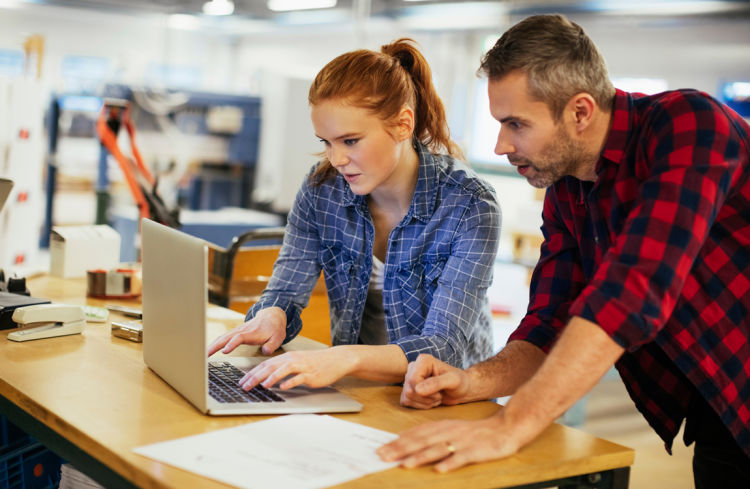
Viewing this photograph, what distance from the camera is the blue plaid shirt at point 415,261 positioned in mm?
1754

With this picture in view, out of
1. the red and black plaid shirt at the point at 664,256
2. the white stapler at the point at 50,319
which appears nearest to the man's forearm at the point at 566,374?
the red and black plaid shirt at the point at 664,256

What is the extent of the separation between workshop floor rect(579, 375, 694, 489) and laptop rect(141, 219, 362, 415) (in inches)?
96.6

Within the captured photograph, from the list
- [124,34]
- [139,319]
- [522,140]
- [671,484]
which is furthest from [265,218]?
[124,34]

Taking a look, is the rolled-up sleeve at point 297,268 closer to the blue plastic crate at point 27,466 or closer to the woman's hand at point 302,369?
the woman's hand at point 302,369

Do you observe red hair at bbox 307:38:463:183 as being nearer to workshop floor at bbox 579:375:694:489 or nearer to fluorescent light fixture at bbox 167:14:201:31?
workshop floor at bbox 579:375:694:489

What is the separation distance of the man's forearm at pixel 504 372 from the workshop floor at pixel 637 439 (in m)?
2.17

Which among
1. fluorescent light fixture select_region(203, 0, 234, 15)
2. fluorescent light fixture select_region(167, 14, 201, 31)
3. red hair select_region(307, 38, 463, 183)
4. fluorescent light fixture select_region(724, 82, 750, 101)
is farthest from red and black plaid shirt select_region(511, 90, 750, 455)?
fluorescent light fixture select_region(167, 14, 201, 31)

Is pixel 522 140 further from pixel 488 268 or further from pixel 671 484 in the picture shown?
pixel 671 484

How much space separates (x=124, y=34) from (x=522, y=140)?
14.0 metres

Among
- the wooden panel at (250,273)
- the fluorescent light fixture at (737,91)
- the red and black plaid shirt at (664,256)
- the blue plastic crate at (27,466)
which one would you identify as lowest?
the blue plastic crate at (27,466)

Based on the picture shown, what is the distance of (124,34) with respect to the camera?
14141mm

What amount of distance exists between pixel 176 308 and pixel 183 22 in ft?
41.0

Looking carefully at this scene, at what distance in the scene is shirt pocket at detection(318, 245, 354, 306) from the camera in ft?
6.59

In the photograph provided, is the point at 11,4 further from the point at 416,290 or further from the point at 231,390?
the point at 231,390
